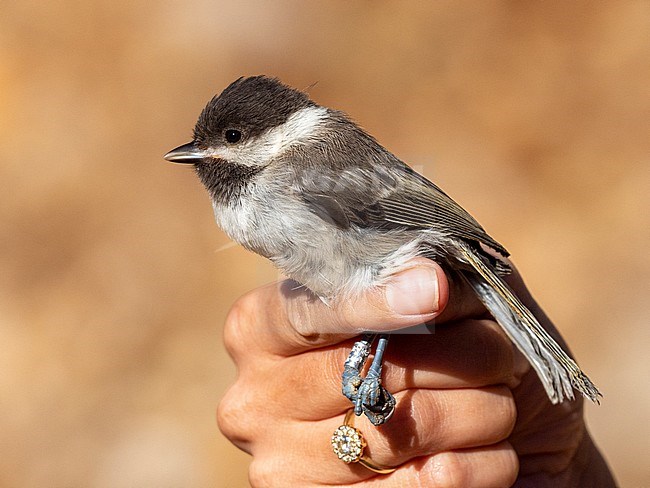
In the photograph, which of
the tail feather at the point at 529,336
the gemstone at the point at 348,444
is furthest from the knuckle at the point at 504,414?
the gemstone at the point at 348,444

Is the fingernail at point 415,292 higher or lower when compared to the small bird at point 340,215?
lower

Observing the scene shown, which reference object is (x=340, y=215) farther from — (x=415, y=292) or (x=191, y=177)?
(x=191, y=177)

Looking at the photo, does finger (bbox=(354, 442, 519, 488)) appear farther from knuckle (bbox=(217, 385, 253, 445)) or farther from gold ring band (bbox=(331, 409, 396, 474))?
knuckle (bbox=(217, 385, 253, 445))

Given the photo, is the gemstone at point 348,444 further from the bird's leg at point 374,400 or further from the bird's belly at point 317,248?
the bird's belly at point 317,248

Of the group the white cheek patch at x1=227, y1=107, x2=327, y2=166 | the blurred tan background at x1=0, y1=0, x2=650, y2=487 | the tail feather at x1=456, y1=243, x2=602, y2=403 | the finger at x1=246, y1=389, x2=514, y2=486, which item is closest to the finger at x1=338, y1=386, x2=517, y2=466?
the finger at x1=246, y1=389, x2=514, y2=486

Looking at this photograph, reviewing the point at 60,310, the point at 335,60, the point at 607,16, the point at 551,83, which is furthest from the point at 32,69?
the point at 607,16

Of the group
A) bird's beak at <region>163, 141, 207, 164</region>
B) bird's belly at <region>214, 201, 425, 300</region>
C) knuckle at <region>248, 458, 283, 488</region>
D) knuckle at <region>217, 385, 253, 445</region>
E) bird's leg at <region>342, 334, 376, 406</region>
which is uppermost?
bird's beak at <region>163, 141, 207, 164</region>
